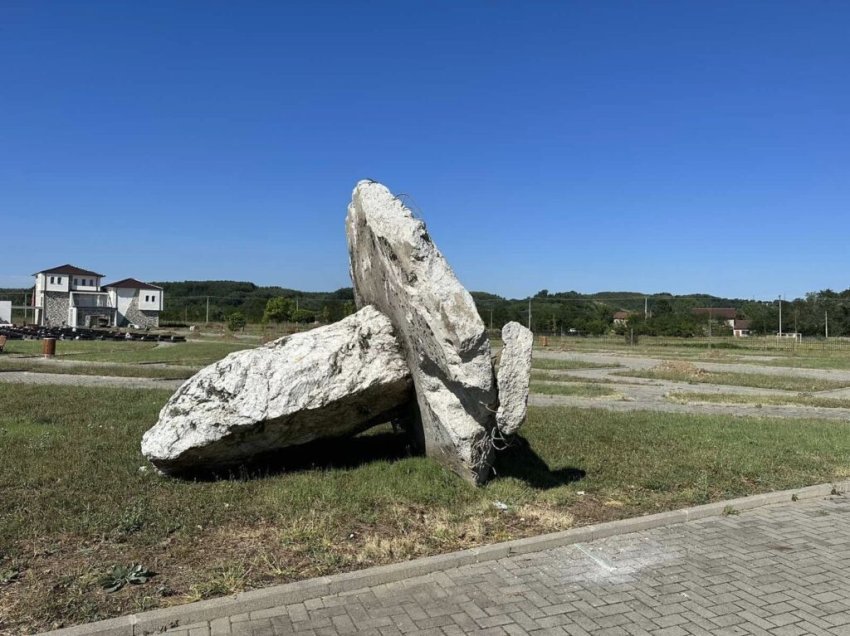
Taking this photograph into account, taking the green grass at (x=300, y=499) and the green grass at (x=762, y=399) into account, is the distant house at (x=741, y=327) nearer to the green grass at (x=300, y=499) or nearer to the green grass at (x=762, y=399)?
the green grass at (x=762, y=399)

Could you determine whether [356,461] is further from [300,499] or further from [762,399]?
[762,399]

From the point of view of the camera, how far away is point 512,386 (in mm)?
6074

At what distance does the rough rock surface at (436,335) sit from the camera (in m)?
5.48

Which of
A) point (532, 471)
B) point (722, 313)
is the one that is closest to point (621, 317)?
point (722, 313)

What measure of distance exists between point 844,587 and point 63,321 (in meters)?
85.6

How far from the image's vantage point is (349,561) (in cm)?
450

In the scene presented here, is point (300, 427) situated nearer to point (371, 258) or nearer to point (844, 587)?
point (371, 258)

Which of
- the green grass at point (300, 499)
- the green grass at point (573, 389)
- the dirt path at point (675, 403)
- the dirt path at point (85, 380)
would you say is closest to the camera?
the green grass at point (300, 499)

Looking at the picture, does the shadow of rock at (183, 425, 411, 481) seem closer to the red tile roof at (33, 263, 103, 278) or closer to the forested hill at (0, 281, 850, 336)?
the forested hill at (0, 281, 850, 336)

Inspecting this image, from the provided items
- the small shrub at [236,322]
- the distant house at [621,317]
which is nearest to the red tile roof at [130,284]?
the small shrub at [236,322]

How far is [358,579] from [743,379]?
19698 mm

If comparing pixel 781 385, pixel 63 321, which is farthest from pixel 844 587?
pixel 63 321

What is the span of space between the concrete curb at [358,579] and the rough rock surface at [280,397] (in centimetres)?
236

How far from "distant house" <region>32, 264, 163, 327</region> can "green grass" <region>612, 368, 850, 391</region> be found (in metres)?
68.2
